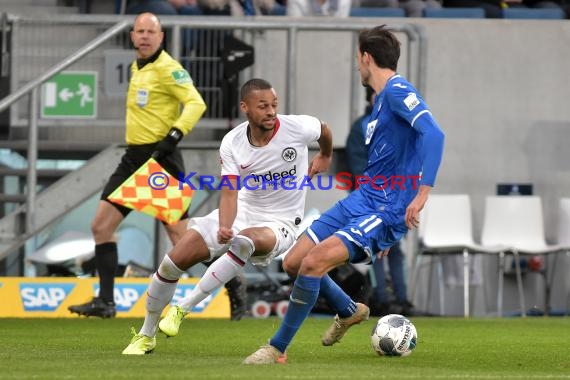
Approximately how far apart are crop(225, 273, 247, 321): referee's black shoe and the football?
383 cm

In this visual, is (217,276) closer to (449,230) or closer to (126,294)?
(126,294)

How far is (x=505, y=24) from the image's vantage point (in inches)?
666

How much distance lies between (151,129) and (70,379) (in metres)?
5.78

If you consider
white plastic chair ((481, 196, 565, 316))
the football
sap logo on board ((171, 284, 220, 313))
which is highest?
the football

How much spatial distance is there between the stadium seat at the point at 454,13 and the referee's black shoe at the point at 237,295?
5.69 meters

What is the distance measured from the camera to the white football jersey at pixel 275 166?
9.73 metres

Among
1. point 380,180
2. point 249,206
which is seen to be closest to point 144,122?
point 249,206

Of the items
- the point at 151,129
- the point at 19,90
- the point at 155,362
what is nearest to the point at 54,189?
the point at 19,90

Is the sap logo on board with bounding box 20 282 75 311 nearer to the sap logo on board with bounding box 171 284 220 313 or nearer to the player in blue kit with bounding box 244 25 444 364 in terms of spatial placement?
the sap logo on board with bounding box 171 284 220 313

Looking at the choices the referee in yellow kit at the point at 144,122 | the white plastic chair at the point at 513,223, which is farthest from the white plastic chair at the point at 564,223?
the referee in yellow kit at the point at 144,122

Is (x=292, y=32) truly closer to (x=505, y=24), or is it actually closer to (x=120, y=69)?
(x=120, y=69)

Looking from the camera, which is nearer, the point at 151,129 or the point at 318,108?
the point at 151,129

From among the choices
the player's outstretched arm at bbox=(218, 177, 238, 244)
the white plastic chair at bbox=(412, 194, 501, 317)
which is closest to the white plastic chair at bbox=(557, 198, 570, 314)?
the white plastic chair at bbox=(412, 194, 501, 317)

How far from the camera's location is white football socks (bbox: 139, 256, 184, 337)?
30.0 ft
